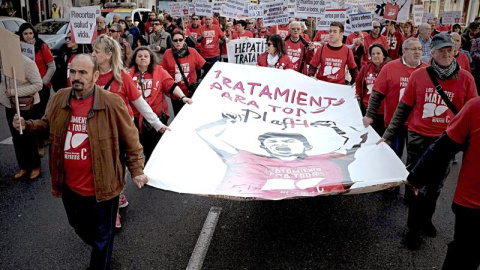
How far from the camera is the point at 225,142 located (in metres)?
4.76

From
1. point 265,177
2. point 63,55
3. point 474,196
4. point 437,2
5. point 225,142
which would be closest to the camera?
point 474,196

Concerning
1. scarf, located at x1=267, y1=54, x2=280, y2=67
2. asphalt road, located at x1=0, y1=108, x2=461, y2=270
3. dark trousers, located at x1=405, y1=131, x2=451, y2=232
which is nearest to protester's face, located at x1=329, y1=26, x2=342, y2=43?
scarf, located at x1=267, y1=54, x2=280, y2=67

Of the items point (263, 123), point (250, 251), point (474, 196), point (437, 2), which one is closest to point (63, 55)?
point (263, 123)

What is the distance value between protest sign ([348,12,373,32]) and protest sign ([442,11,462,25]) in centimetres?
818

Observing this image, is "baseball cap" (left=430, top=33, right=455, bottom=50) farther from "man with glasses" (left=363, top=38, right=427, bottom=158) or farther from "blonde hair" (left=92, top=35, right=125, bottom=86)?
"blonde hair" (left=92, top=35, right=125, bottom=86)

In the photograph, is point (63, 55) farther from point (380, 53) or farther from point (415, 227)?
point (415, 227)

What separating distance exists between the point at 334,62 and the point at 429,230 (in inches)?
130

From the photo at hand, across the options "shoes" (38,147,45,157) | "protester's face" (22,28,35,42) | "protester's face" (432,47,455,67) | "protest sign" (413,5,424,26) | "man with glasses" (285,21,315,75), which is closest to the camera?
"protester's face" (432,47,455,67)

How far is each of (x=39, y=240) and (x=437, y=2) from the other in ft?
186

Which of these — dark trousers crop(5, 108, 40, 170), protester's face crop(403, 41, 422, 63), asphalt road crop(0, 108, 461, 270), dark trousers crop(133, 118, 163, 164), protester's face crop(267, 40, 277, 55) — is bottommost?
asphalt road crop(0, 108, 461, 270)

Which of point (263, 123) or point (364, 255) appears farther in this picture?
point (263, 123)

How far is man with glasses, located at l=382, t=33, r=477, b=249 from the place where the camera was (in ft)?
13.8

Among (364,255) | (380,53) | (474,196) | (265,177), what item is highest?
(380,53)

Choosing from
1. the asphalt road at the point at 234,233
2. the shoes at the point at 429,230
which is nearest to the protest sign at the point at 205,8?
the asphalt road at the point at 234,233
